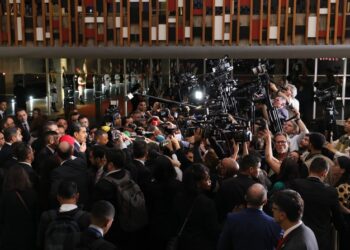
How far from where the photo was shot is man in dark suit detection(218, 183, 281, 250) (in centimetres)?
279

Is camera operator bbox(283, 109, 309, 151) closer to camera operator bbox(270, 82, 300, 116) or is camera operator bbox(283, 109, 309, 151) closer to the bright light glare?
camera operator bbox(270, 82, 300, 116)

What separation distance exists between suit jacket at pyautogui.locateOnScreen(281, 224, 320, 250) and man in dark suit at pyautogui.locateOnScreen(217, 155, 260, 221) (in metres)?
0.73

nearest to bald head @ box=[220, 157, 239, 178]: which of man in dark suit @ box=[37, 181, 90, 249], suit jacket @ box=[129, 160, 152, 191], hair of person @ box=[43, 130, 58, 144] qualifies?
suit jacket @ box=[129, 160, 152, 191]

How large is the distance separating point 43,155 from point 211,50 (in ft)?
15.5

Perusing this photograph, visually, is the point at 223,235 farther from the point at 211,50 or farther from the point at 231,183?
the point at 211,50

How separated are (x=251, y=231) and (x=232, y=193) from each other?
0.60 m

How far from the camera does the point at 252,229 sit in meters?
2.79

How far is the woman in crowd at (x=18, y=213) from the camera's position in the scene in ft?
11.3

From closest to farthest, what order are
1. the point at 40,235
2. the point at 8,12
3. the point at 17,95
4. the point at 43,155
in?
the point at 40,235
the point at 43,155
the point at 8,12
the point at 17,95

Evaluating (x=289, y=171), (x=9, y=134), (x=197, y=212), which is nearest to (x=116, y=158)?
(x=197, y=212)

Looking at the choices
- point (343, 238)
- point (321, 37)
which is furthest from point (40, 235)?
point (321, 37)

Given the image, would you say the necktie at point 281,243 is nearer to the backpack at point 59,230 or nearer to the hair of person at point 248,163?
the hair of person at point 248,163

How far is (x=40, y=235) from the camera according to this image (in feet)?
10.3

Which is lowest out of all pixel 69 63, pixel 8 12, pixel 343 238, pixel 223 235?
pixel 343 238
